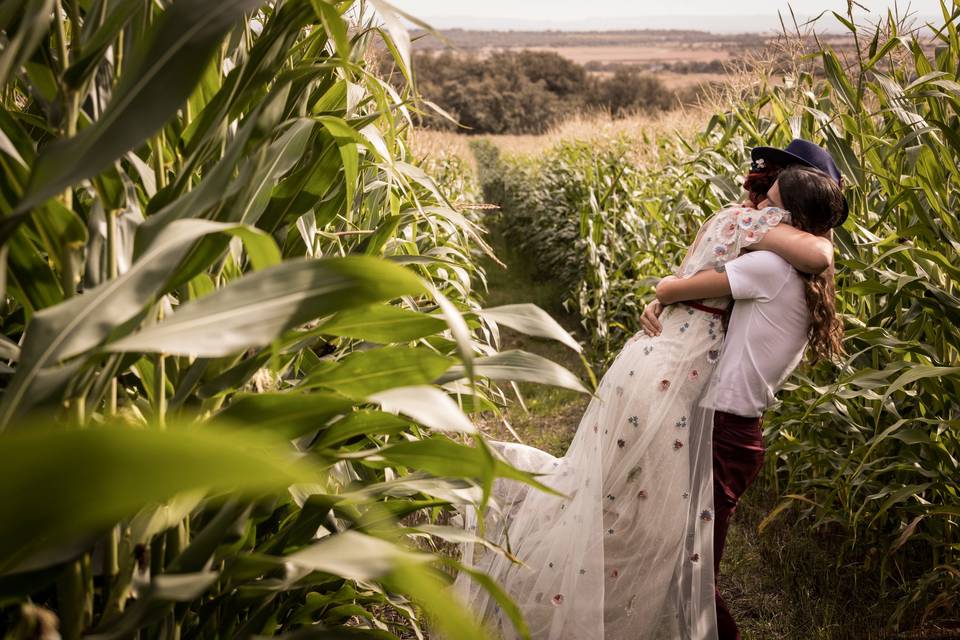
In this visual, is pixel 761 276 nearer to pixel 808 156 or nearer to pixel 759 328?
pixel 759 328

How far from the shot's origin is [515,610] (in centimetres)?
89

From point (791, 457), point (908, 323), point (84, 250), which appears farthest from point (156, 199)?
point (791, 457)

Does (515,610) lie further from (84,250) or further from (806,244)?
(806,244)

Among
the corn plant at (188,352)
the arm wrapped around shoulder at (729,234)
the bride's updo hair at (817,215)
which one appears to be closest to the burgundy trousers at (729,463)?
the bride's updo hair at (817,215)

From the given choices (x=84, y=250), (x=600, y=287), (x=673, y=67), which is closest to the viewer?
(x=84, y=250)

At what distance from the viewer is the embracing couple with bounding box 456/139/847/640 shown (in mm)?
2379

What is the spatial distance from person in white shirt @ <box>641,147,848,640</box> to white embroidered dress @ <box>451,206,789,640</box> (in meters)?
0.07

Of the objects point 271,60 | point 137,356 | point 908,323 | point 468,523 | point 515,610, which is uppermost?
point 271,60

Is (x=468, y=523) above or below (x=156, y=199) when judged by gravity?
below

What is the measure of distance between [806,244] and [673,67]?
68.6m

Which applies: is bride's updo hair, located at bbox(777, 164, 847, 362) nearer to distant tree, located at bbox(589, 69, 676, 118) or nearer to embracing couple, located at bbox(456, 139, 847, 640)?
embracing couple, located at bbox(456, 139, 847, 640)

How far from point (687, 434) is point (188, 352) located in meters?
2.11

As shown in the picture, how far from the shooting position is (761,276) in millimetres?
2367

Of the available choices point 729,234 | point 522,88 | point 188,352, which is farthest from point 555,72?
point 188,352
